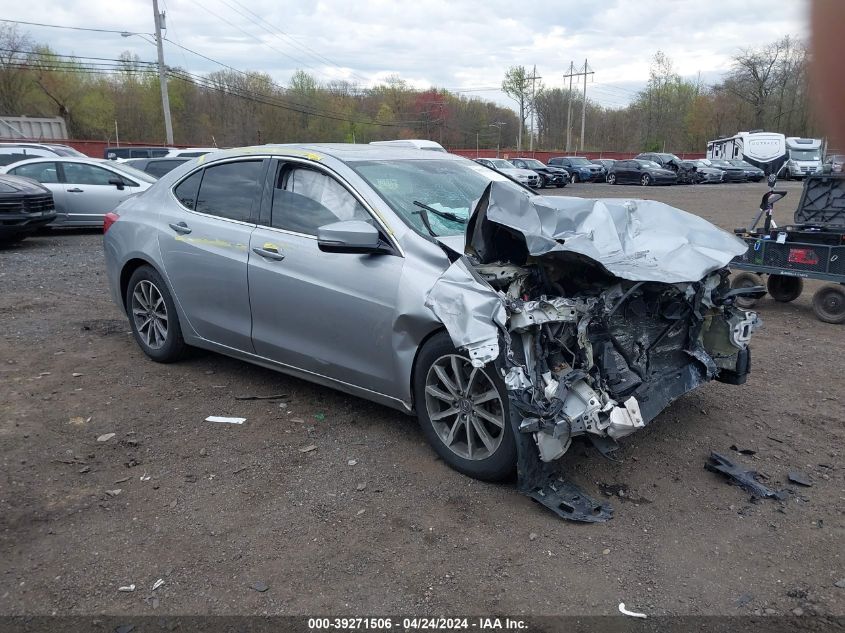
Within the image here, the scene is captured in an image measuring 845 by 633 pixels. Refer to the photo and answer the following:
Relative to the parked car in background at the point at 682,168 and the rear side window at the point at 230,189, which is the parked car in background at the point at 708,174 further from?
the rear side window at the point at 230,189

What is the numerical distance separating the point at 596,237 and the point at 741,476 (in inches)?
60.0

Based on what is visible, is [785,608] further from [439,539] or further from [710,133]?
[710,133]

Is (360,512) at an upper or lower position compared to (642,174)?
lower

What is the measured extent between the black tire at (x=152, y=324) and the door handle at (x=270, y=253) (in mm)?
1177

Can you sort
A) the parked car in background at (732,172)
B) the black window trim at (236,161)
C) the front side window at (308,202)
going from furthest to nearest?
the parked car in background at (732,172) < the black window trim at (236,161) < the front side window at (308,202)

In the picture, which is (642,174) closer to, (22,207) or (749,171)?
(749,171)

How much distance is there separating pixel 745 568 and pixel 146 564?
2.64 m

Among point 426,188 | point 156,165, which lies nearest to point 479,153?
point 156,165

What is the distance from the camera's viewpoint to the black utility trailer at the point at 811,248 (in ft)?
22.6

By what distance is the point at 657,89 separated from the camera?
7744cm

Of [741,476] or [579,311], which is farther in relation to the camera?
[741,476]

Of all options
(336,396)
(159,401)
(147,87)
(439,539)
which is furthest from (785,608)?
(147,87)

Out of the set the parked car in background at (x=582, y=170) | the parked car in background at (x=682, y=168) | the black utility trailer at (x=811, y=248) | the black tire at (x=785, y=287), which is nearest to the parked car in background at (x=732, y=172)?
the parked car in background at (x=682, y=168)

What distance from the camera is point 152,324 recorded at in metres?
5.65
